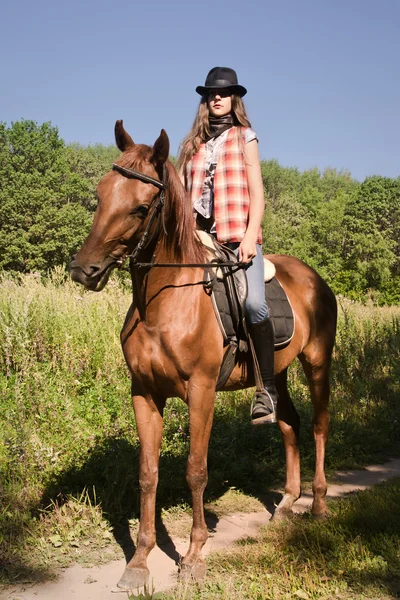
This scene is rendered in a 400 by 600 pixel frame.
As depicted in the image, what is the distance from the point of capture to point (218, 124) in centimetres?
452

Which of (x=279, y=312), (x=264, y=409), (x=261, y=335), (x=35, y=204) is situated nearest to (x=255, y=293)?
(x=261, y=335)

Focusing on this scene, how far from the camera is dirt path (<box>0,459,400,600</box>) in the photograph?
3.71 metres

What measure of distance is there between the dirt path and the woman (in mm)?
1090

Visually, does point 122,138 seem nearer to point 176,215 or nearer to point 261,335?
point 176,215

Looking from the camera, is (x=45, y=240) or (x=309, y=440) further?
(x=45, y=240)

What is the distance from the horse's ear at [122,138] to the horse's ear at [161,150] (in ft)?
0.79

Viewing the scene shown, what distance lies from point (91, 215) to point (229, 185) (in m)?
45.4

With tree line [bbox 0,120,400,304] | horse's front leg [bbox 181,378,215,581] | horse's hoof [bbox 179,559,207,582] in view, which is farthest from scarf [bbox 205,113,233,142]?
tree line [bbox 0,120,400,304]

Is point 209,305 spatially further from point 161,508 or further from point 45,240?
point 45,240

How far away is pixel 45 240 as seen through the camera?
42.7 m

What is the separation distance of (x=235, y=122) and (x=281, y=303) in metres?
1.58

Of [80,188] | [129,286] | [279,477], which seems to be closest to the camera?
[279,477]

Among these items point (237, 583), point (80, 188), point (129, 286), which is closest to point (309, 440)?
point (237, 583)

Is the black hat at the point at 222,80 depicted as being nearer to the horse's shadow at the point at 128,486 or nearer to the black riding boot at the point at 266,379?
the black riding boot at the point at 266,379
